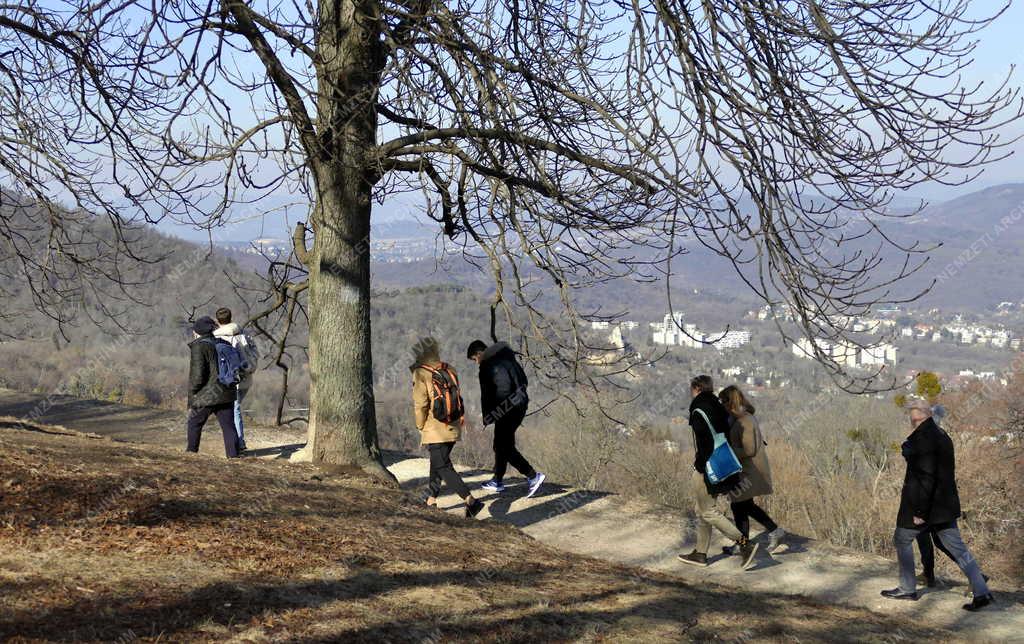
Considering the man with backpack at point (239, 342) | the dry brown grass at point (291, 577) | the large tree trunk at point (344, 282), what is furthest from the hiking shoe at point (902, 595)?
the man with backpack at point (239, 342)

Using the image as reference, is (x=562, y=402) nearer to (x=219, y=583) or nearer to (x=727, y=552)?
(x=727, y=552)

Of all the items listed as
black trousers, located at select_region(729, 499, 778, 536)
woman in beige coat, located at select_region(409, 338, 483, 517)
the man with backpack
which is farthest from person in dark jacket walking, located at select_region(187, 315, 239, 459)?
black trousers, located at select_region(729, 499, 778, 536)

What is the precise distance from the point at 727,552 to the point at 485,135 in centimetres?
465

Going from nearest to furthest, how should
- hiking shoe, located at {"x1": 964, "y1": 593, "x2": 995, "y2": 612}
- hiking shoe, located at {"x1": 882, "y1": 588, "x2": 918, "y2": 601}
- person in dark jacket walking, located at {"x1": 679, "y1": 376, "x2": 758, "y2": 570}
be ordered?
hiking shoe, located at {"x1": 964, "y1": 593, "x2": 995, "y2": 612} < hiking shoe, located at {"x1": 882, "y1": 588, "x2": 918, "y2": 601} < person in dark jacket walking, located at {"x1": 679, "y1": 376, "x2": 758, "y2": 570}

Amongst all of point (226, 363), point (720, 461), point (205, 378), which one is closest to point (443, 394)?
point (720, 461)

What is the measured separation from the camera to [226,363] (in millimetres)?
10422

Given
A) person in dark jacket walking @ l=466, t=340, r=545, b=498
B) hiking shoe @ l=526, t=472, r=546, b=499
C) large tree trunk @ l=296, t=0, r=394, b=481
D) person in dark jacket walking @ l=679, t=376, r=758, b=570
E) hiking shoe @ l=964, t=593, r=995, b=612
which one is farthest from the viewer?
hiking shoe @ l=526, t=472, r=546, b=499

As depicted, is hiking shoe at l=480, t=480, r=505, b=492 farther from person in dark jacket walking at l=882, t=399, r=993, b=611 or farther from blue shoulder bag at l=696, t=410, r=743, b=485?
person in dark jacket walking at l=882, t=399, r=993, b=611

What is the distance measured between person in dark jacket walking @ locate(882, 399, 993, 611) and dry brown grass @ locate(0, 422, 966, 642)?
0.88m

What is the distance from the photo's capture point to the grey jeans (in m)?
7.45

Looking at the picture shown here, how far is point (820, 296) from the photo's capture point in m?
8.01

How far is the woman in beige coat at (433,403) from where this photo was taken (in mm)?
8820

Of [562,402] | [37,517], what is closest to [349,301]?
[37,517]

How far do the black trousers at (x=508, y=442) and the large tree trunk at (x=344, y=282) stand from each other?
4.28 feet
